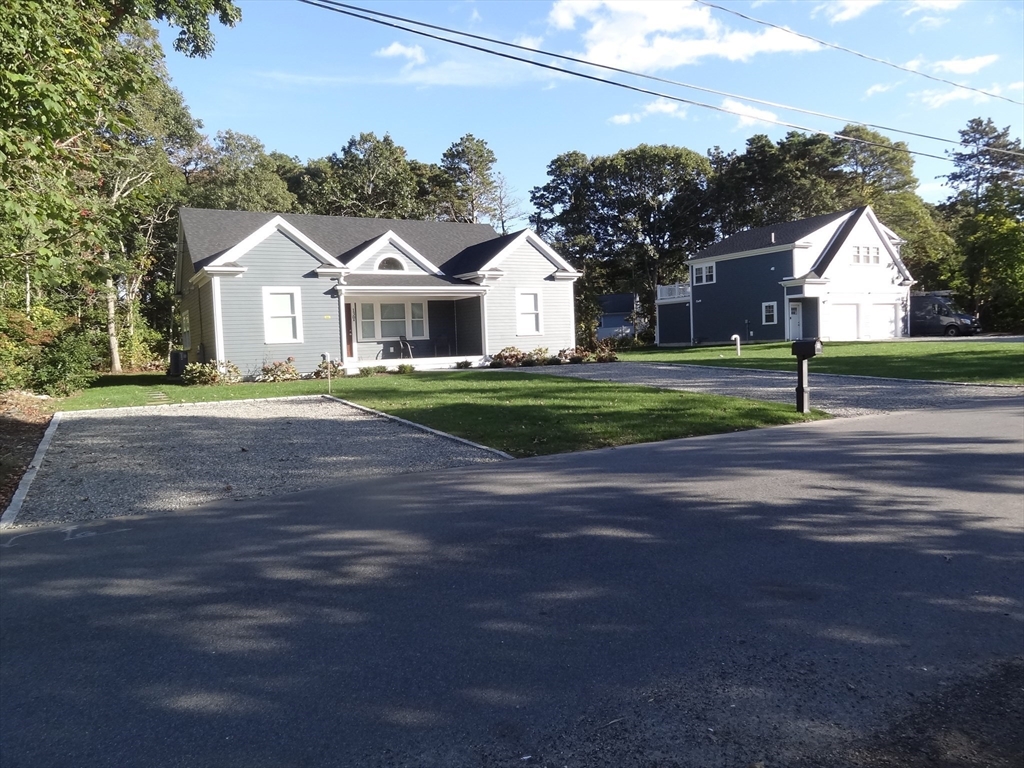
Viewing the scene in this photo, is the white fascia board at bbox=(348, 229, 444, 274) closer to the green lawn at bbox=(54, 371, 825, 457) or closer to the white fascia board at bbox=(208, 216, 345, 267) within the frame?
the white fascia board at bbox=(208, 216, 345, 267)

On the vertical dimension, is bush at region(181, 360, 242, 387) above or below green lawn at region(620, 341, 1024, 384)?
above

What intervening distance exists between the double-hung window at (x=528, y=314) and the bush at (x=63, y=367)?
582 inches

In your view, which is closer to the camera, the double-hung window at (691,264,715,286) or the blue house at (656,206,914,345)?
the blue house at (656,206,914,345)

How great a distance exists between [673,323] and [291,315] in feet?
98.0

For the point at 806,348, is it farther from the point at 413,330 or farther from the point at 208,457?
the point at 413,330

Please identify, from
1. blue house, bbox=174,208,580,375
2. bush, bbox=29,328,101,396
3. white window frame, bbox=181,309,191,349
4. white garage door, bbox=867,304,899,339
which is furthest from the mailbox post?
white garage door, bbox=867,304,899,339

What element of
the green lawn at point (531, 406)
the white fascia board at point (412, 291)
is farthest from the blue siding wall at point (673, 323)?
the green lawn at point (531, 406)

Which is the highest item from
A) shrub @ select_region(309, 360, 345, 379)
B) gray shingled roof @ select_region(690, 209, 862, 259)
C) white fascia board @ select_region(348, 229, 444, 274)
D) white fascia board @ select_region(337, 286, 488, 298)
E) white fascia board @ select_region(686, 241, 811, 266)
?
gray shingled roof @ select_region(690, 209, 862, 259)

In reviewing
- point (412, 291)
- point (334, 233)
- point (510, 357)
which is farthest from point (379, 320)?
point (510, 357)

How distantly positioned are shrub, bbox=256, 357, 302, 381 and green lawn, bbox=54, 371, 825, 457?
1642mm

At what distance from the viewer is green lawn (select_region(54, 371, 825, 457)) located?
10.7 meters

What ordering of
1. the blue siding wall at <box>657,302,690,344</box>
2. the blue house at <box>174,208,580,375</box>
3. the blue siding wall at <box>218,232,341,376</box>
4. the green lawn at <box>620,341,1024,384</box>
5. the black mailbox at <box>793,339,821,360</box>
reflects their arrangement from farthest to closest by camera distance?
the blue siding wall at <box>657,302,690,344</box>, the blue house at <box>174,208,580,375</box>, the blue siding wall at <box>218,232,341,376</box>, the green lawn at <box>620,341,1024,384</box>, the black mailbox at <box>793,339,821,360</box>

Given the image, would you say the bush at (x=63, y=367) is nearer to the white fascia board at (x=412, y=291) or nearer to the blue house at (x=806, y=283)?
the white fascia board at (x=412, y=291)

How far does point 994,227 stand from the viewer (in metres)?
45.6
